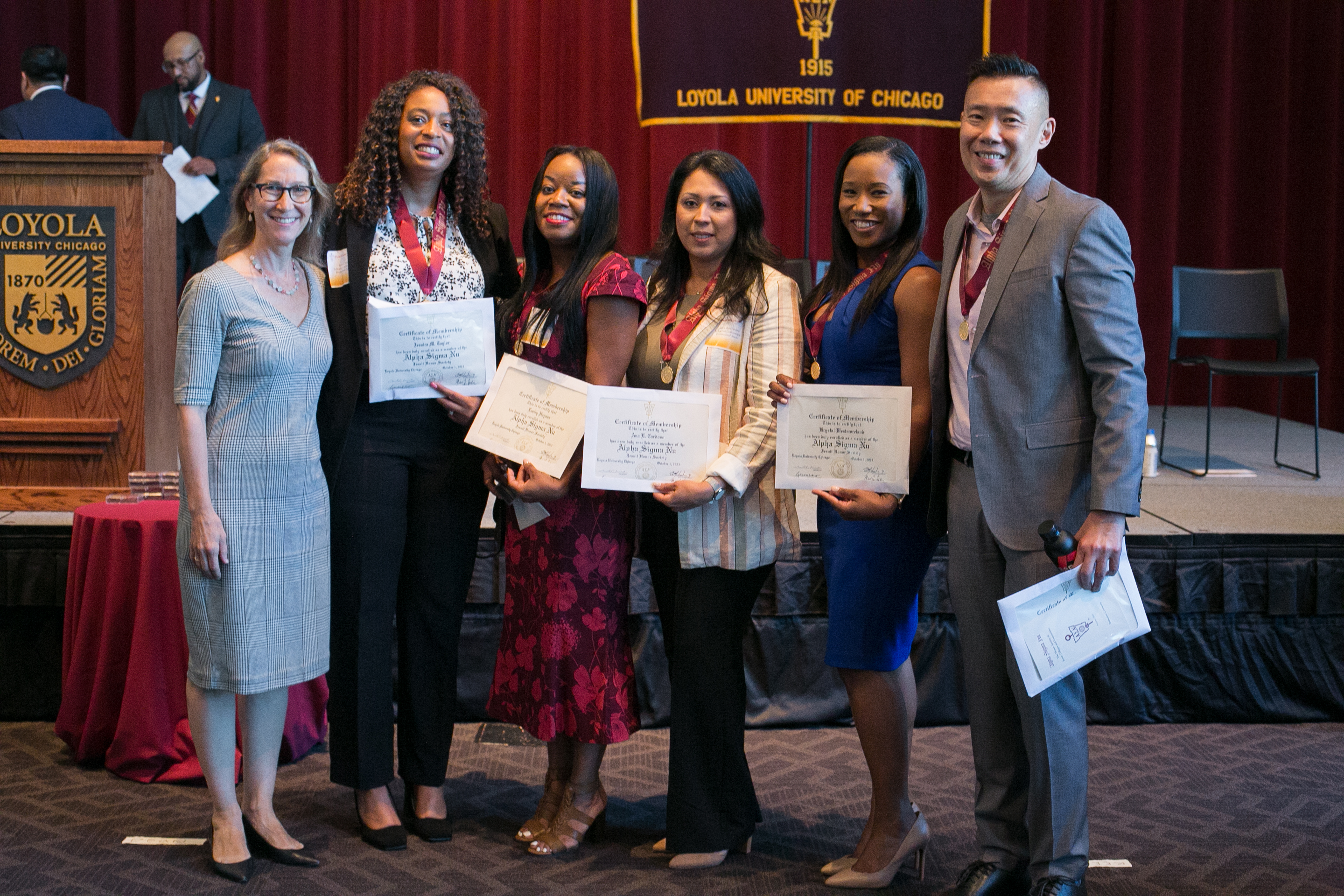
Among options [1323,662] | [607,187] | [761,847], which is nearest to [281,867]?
[761,847]

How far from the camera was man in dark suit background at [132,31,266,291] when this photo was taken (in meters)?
5.95

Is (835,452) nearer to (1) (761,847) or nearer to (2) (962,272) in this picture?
(2) (962,272)

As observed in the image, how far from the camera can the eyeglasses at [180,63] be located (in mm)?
5973

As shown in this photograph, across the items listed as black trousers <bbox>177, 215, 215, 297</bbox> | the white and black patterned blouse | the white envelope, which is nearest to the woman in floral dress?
the white and black patterned blouse

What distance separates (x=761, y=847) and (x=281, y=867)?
3.62 ft

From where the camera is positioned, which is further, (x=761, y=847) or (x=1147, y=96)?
(x=1147, y=96)

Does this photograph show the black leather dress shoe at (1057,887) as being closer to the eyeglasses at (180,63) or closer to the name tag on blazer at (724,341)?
the name tag on blazer at (724,341)

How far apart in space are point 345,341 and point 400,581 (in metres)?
0.58

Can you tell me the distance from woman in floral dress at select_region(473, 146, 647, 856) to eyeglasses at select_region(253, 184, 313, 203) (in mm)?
475

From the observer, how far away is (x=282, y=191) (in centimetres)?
254

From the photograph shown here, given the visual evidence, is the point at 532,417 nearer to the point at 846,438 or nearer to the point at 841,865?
the point at 846,438

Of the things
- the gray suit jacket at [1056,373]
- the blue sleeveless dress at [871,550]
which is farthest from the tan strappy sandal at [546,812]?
the gray suit jacket at [1056,373]

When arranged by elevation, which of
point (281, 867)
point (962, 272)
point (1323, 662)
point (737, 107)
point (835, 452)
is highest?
point (737, 107)

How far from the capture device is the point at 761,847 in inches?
112
